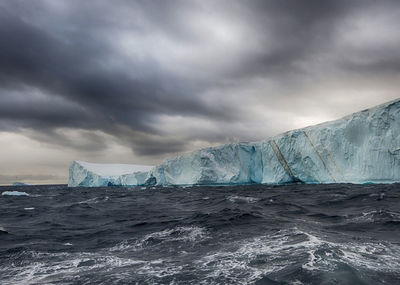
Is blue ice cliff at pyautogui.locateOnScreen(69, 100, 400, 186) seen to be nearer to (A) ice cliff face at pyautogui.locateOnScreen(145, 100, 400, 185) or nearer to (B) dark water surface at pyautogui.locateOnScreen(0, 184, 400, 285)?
(A) ice cliff face at pyautogui.locateOnScreen(145, 100, 400, 185)

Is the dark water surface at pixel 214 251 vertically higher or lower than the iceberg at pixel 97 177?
lower

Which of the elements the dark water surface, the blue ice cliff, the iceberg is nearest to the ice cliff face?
the blue ice cliff

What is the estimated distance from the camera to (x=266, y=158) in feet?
137

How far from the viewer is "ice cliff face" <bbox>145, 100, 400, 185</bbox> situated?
2878 cm

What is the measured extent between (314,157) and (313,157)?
112 millimetres

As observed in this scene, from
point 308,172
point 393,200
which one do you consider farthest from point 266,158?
point 393,200

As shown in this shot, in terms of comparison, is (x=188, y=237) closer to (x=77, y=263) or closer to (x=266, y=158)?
(x=77, y=263)

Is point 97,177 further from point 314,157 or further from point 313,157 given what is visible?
point 314,157

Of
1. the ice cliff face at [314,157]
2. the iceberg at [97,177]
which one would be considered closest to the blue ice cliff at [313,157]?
the ice cliff face at [314,157]

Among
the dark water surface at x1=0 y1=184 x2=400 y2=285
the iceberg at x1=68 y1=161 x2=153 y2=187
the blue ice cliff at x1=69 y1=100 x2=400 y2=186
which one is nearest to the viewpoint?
the dark water surface at x1=0 y1=184 x2=400 y2=285

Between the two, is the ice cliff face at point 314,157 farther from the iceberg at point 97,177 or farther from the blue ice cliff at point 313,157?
the iceberg at point 97,177

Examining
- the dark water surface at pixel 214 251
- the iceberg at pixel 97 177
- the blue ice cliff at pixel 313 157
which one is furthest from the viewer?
the iceberg at pixel 97 177

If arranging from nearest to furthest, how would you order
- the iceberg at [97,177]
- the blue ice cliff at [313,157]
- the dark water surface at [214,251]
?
the dark water surface at [214,251]
the blue ice cliff at [313,157]
the iceberg at [97,177]

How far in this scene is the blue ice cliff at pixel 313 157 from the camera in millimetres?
28781
